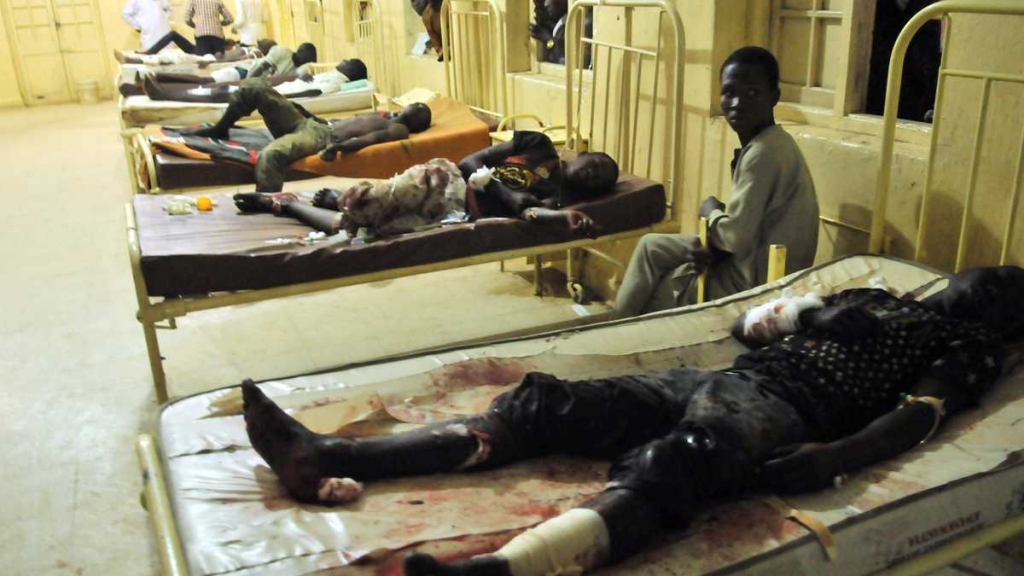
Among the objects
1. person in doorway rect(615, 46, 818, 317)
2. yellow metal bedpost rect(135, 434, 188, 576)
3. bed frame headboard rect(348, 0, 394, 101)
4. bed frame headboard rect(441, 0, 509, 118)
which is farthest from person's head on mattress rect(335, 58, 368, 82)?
yellow metal bedpost rect(135, 434, 188, 576)

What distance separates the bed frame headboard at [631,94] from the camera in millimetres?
3232

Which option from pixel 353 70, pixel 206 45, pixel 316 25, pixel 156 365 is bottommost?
pixel 156 365

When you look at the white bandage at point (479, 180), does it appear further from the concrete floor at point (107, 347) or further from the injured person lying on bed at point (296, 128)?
the injured person lying on bed at point (296, 128)

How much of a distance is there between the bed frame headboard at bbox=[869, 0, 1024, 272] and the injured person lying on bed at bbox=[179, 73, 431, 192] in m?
2.90

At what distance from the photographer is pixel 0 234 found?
518cm

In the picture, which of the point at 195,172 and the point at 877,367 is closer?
the point at 877,367

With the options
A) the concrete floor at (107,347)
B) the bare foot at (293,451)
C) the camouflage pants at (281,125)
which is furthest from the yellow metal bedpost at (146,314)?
the camouflage pants at (281,125)

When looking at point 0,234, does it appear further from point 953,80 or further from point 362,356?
point 953,80

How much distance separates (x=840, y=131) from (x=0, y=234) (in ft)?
16.6

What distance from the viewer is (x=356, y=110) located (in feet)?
20.3

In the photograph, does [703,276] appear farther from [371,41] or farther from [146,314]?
[371,41]

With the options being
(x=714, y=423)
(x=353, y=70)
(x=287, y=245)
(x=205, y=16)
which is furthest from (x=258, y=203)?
(x=205, y=16)

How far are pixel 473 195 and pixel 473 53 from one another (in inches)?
80.2

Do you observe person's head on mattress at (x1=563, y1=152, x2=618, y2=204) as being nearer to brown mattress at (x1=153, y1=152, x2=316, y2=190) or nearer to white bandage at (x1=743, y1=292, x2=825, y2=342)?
white bandage at (x1=743, y1=292, x2=825, y2=342)
